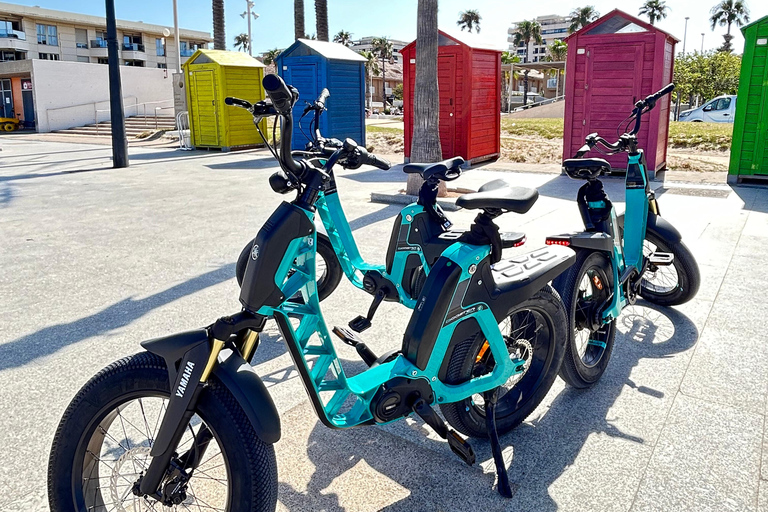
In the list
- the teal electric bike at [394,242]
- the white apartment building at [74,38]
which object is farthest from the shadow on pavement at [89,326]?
the white apartment building at [74,38]

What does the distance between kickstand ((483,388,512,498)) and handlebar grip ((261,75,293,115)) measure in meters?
1.38

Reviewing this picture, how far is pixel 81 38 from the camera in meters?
46.6

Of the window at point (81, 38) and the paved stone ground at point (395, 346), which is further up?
the window at point (81, 38)

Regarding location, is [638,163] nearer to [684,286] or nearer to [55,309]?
[684,286]

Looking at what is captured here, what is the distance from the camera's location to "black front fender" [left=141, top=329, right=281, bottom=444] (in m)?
1.81

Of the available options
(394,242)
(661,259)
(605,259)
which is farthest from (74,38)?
(605,259)

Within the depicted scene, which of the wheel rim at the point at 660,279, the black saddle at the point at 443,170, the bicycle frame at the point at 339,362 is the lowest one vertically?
the wheel rim at the point at 660,279

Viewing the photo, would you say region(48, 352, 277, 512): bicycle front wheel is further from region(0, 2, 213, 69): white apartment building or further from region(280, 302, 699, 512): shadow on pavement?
region(0, 2, 213, 69): white apartment building

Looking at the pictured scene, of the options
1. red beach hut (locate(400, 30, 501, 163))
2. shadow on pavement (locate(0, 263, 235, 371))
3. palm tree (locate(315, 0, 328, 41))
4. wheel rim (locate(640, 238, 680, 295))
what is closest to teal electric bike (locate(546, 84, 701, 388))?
wheel rim (locate(640, 238, 680, 295))

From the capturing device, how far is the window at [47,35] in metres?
44.1

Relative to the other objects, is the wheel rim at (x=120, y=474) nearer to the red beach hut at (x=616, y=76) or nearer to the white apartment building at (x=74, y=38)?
the red beach hut at (x=616, y=76)

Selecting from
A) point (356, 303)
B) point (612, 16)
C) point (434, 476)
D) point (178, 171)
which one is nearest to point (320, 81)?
point (178, 171)

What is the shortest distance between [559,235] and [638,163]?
1.26m

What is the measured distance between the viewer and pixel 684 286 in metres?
4.19
